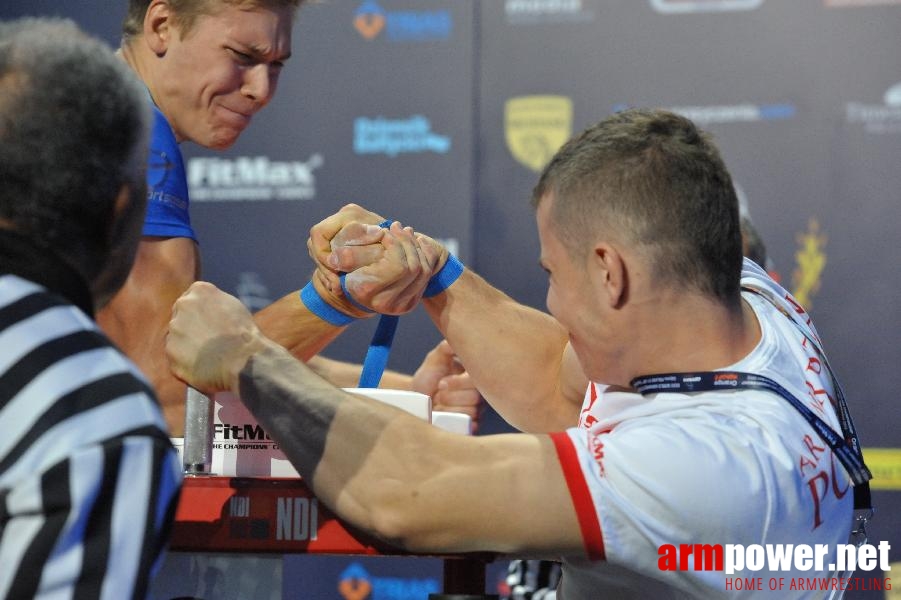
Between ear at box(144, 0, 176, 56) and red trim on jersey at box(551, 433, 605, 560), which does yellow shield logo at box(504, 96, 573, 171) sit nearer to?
ear at box(144, 0, 176, 56)

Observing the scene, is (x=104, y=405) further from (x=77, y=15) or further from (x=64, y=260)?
(x=77, y=15)

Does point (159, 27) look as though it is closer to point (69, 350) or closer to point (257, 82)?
point (257, 82)

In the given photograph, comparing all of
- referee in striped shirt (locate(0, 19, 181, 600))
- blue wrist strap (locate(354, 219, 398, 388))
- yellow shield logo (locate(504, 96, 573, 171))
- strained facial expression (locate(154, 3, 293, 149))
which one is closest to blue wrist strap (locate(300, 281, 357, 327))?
blue wrist strap (locate(354, 219, 398, 388))

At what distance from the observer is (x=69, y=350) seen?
841 mm

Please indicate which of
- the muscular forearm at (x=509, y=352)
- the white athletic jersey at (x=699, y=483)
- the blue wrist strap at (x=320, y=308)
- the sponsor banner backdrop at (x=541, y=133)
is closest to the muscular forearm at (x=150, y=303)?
the blue wrist strap at (x=320, y=308)

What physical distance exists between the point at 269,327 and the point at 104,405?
→ 1044 mm

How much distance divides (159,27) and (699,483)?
58.2 inches

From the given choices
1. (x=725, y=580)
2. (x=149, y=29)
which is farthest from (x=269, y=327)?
(x=725, y=580)

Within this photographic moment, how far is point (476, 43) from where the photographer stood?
4066 millimetres

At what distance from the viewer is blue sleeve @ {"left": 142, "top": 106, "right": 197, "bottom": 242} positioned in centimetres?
186

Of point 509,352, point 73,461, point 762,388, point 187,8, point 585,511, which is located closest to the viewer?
point 73,461

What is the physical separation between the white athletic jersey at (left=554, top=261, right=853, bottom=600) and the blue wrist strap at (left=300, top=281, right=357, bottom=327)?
2.05 ft

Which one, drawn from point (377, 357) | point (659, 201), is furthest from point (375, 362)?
point (659, 201)

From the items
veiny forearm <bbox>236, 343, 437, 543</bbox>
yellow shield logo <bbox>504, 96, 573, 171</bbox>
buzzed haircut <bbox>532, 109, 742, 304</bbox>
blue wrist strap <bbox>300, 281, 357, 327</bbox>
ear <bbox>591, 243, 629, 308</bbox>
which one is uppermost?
yellow shield logo <bbox>504, 96, 573, 171</bbox>
